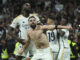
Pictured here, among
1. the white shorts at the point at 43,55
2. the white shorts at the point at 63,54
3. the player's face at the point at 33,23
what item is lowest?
the white shorts at the point at 63,54

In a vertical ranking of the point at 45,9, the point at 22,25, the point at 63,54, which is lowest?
the point at 63,54

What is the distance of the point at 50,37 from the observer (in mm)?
10844

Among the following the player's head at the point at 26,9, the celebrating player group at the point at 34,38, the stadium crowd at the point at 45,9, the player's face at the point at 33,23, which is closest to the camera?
the player's face at the point at 33,23

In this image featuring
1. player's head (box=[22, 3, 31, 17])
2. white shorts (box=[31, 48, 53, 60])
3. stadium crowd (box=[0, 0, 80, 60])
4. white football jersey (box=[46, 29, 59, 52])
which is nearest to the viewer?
white shorts (box=[31, 48, 53, 60])

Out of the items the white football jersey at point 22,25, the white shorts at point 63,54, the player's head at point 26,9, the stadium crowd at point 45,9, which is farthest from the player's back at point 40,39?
the stadium crowd at point 45,9

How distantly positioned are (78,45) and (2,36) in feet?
11.2

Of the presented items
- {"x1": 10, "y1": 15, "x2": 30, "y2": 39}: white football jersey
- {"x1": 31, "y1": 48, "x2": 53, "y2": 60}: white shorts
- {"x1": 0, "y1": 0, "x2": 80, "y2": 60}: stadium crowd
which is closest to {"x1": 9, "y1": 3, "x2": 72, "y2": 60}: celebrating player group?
{"x1": 10, "y1": 15, "x2": 30, "y2": 39}: white football jersey

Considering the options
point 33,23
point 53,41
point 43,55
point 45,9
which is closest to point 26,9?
point 53,41

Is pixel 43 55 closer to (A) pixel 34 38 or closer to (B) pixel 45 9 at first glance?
(A) pixel 34 38

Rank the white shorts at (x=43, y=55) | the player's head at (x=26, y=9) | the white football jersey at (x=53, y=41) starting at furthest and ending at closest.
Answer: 1. the white football jersey at (x=53, y=41)
2. the player's head at (x=26, y=9)
3. the white shorts at (x=43, y=55)

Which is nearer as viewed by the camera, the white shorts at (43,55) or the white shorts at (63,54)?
the white shorts at (43,55)

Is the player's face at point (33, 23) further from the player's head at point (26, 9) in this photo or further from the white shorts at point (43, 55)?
the player's head at point (26, 9)

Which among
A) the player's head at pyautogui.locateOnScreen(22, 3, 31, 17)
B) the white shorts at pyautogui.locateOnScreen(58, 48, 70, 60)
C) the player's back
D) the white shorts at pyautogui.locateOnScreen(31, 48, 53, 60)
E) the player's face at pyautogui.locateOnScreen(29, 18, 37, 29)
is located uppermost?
the player's head at pyautogui.locateOnScreen(22, 3, 31, 17)

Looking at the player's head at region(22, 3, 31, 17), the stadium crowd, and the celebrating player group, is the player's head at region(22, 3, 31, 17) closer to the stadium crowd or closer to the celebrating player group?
the celebrating player group
